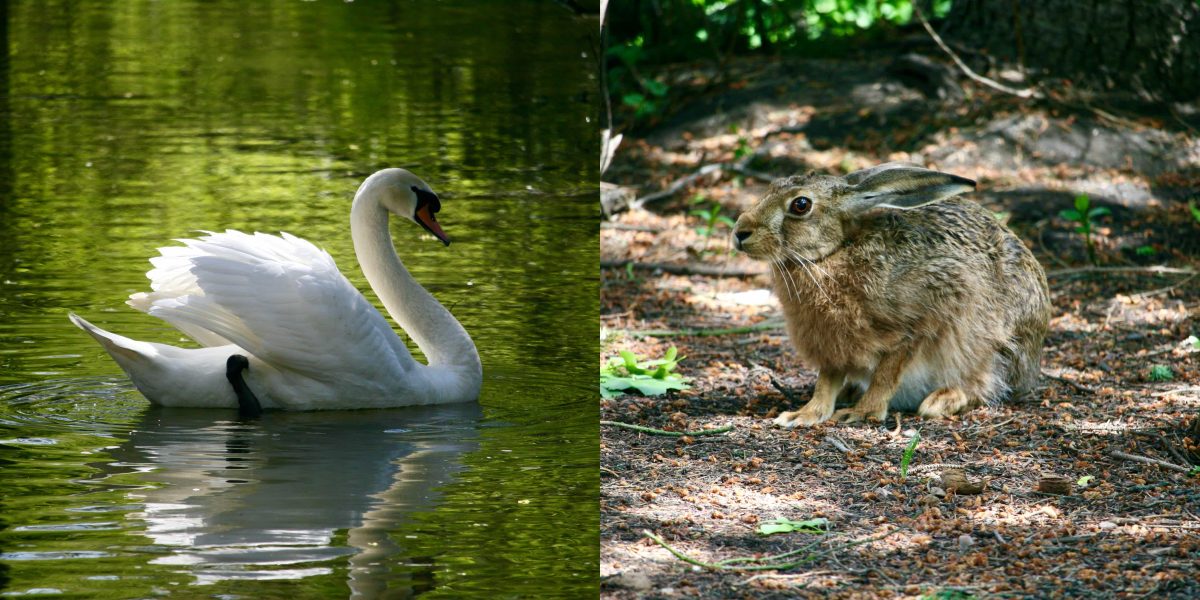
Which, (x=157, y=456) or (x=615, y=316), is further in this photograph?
(x=615, y=316)

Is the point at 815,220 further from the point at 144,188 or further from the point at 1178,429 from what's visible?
the point at 144,188

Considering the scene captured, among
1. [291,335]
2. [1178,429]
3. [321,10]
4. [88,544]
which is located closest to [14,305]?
[291,335]

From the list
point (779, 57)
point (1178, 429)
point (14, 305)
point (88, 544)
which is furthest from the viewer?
point (779, 57)

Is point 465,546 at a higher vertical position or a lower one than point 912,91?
lower

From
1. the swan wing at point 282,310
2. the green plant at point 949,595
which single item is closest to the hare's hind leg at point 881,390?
the green plant at point 949,595

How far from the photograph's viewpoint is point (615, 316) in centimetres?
694

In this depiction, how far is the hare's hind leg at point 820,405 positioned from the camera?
5145 mm

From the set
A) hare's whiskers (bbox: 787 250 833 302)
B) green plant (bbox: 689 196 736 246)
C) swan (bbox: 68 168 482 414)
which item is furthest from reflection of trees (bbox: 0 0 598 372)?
hare's whiskers (bbox: 787 250 833 302)

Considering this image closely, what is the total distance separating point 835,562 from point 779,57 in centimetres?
819

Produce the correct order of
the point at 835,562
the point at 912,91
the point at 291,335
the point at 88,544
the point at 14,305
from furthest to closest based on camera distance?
the point at 912,91
the point at 14,305
the point at 291,335
the point at 88,544
the point at 835,562

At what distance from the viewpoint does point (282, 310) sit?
576cm

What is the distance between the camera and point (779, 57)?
11.7 m

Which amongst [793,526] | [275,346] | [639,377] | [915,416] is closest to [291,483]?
[275,346]

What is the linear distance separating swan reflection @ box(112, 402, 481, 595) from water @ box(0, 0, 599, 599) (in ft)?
0.04
